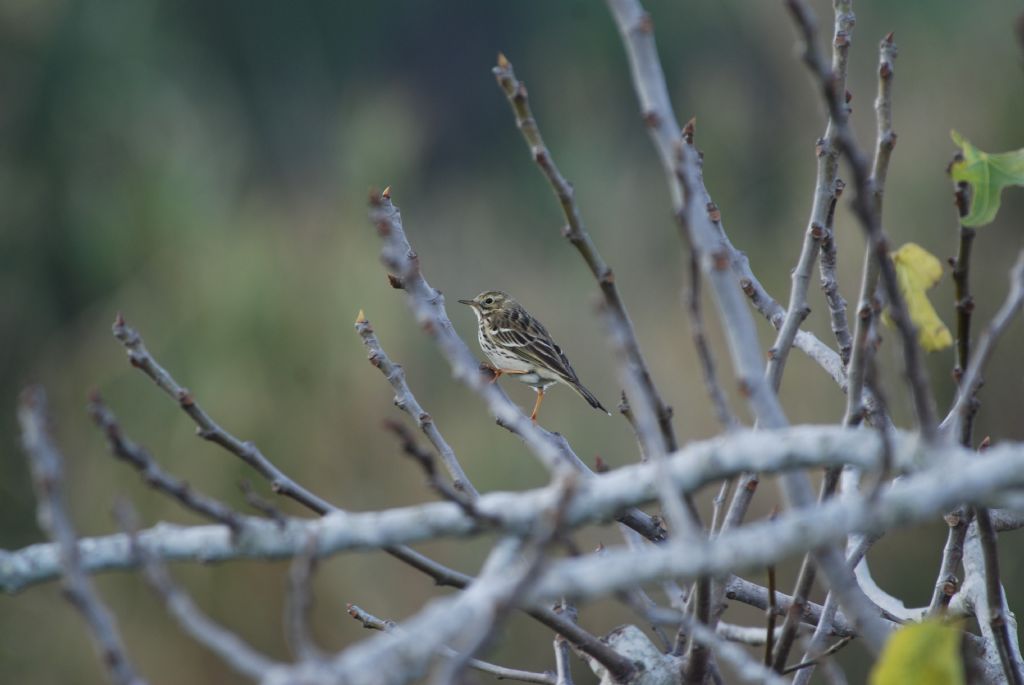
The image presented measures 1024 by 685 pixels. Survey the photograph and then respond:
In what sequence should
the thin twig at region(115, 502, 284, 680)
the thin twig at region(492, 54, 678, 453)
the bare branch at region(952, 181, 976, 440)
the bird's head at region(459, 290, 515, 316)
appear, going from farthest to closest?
the bird's head at region(459, 290, 515, 316)
the bare branch at region(952, 181, 976, 440)
the thin twig at region(492, 54, 678, 453)
the thin twig at region(115, 502, 284, 680)

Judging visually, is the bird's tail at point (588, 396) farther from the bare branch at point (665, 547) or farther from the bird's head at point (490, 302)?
the bare branch at point (665, 547)

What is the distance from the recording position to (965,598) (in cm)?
238

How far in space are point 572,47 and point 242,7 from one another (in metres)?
11.2

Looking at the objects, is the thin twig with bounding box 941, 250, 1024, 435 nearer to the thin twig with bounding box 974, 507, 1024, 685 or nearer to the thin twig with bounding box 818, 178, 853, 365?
the thin twig with bounding box 974, 507, 1024, 685

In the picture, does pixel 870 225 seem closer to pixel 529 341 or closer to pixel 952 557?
pixel 952 557

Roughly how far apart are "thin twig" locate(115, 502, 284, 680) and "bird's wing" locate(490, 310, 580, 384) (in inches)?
147

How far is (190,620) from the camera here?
1124 millimetres

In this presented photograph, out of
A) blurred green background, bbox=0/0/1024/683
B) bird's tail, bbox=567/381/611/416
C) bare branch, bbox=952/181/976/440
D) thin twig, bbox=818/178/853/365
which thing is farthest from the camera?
blurred green background, bbox=0/0/1024/683

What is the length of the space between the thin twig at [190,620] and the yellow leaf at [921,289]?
40.4 inches

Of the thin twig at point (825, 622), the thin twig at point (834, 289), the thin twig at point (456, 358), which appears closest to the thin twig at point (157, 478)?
the thin twig at point (456, 358)

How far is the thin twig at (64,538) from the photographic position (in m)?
1.10

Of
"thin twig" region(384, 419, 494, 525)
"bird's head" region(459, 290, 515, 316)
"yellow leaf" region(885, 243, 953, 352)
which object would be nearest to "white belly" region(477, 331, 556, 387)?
"bird's head" region(459, 290, 515, 316)

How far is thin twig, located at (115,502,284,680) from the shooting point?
107 centimetres

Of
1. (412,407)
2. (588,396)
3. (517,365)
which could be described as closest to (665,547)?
(412,407)
